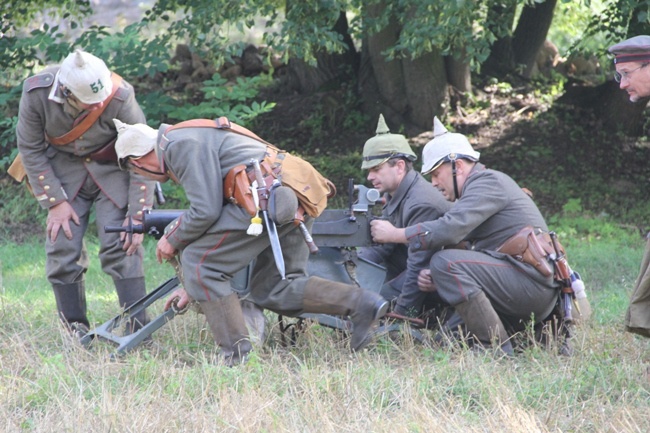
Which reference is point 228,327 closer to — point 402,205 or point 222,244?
point 222,244

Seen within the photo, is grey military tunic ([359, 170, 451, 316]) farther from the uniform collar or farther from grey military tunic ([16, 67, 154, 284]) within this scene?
grey military tunic ([16, 67, 154, 284])

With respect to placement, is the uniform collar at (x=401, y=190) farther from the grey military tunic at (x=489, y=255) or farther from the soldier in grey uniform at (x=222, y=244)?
the soldier in grey uniform at (x=222, y=244)

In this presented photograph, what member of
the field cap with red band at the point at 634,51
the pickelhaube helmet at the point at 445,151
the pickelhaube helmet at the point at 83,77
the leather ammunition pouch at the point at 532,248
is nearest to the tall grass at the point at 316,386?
the leather ammunition pouch at the point at 532,248

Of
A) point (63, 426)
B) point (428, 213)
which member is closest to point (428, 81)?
point (428, 213)

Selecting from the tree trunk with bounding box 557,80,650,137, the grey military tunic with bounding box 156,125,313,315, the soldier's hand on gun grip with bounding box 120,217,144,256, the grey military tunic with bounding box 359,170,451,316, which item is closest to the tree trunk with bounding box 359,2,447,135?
the tree trunk with bounding box 557,80,650,137

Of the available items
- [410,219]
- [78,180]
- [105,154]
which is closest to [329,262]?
[410,219]

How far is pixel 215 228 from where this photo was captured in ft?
A: 17.8

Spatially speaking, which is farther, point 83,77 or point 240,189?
point 83,77

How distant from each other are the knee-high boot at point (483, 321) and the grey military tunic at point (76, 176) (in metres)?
2.14

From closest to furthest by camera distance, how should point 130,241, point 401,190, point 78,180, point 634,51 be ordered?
point 634,51
point 130,241
point 78,180
point 401,190

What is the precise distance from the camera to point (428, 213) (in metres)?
6.21

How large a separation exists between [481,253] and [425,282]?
0.42 metres

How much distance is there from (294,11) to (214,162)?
509cm

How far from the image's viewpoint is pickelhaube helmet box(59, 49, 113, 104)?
5766 millimetres
